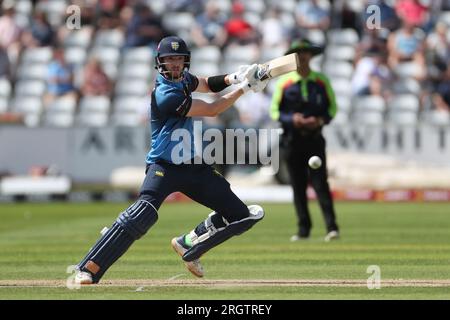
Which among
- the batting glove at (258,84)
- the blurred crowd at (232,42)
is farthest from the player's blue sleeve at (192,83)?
the blurred crowd at (232,42)

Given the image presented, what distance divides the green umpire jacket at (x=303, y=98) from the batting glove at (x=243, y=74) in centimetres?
409

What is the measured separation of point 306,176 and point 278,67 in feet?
14.9

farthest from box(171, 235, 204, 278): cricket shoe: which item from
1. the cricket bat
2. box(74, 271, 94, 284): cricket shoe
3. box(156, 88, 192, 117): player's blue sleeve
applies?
the cricket bat

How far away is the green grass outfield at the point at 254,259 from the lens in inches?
340

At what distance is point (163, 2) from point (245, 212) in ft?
49.8

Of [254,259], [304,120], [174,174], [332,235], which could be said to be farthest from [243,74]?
[332,235]

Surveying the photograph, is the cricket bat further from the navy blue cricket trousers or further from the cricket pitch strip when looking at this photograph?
the cricket pitch strip

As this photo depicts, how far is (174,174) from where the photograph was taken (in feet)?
29.6

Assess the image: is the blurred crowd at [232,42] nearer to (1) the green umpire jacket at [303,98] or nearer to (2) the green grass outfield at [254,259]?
(2) the green grass outfield at [254,259]

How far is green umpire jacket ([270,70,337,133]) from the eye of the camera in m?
13.2

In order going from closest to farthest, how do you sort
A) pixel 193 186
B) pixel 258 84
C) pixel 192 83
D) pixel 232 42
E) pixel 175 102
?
pixel 175 102
pixel 258 84
pixel 193 186
pixel 192 83
pixel 232 42

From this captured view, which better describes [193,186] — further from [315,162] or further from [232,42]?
[232,42]

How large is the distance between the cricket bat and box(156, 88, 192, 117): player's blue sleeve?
0.54 m
